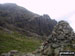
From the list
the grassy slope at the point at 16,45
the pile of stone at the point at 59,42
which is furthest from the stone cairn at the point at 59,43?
the grassy slope at the point at 16,45

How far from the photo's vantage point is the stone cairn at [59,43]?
1859 centimetres

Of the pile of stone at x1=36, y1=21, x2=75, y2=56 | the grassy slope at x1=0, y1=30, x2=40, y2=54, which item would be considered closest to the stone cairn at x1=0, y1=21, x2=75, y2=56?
the pile of stone at x1=36, y1=21, x2=75, y2=56

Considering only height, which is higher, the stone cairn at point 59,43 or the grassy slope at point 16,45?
the grassy slope at point 16,45

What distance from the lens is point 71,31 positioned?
779 inches

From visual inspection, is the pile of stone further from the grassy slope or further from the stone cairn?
the grassy slope

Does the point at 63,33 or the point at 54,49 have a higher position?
the point at 63,33

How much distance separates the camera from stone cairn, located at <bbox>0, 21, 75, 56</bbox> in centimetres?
1859

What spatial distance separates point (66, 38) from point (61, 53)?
2102 mm

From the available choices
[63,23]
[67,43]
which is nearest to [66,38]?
[67,43]

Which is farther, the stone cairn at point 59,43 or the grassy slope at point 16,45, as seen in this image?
the grassy slope at point 16,45

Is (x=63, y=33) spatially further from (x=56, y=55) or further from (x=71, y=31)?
(x=56, y=55)

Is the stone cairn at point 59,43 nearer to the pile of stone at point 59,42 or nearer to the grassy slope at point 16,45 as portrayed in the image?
the pile of stone at point 59,42

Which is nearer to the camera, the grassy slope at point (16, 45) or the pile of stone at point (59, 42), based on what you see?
the pile of stone at point (59, 42)

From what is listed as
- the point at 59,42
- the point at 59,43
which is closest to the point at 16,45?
the point at 59,42
